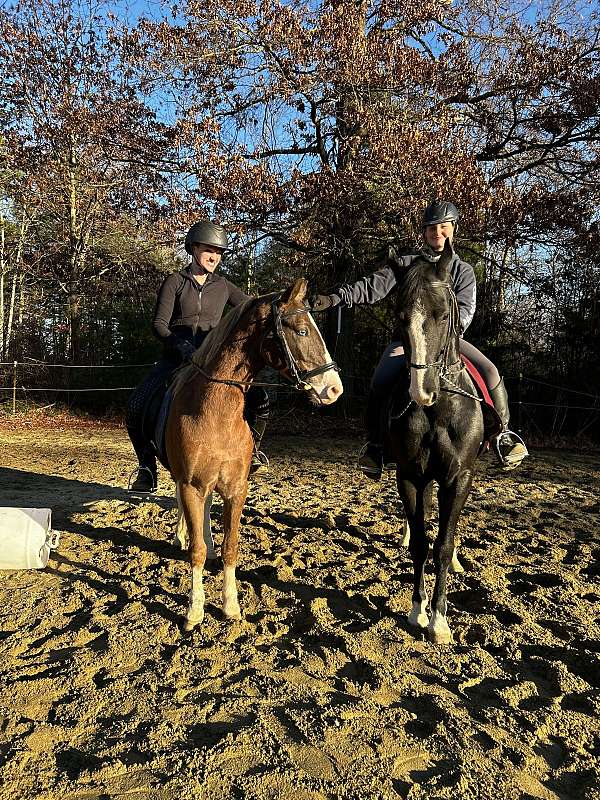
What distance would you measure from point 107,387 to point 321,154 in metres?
8.39

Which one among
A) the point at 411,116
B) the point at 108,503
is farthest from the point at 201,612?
the point at 411,116

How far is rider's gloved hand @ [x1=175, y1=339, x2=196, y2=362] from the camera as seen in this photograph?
3902 millimetres

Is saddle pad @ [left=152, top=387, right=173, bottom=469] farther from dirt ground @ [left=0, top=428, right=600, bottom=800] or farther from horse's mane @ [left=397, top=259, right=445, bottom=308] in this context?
horse's mane @ [left=397, top=259, right=445, bottom=308]

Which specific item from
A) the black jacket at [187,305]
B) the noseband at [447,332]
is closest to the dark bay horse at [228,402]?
the noseband at [447,332]

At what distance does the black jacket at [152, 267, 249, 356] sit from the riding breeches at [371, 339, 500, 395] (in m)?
1.27

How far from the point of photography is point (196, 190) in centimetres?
1075

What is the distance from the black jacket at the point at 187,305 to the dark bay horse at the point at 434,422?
5.29 feet

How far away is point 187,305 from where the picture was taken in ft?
14.0

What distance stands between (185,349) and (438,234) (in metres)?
2.03

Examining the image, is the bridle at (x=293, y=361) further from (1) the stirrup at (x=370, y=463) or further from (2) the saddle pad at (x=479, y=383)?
(1) the stirrup at (x=370, y=463)

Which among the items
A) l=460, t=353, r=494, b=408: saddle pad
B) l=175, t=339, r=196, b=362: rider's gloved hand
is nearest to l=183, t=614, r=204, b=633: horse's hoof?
l=175, t=339, r=196, b=362: rider's gloved hand

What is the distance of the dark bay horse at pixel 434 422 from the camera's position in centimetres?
305

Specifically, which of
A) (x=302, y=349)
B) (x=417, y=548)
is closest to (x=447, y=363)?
(x=302, y=349)

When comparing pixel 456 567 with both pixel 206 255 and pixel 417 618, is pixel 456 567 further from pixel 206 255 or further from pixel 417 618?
pixel 206 255
